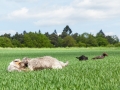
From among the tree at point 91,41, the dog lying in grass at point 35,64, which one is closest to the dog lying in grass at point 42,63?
the dog lying in grass at point 35,64

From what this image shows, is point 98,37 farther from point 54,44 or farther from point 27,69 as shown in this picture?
point 27,69

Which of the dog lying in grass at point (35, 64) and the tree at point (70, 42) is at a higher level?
the tree at point (70, 42)

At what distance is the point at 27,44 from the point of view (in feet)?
404

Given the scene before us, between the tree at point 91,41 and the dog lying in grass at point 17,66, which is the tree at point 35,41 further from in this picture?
the dog lying in grass at point 17,66

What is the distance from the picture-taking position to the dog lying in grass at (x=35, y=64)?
1072cm

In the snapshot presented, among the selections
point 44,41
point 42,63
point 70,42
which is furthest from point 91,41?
point 42,63

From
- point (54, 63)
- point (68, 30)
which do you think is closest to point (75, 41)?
point (68, 30)

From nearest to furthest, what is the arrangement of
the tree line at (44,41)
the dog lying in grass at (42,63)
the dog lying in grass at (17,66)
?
the dog lying in grass at (42,63), the dog lying in grass at (17,66), the tree line at (44,41)

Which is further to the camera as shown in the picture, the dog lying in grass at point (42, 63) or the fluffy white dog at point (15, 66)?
the fluffy white dog at point (15, 66)

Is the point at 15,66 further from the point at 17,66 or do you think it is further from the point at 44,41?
the point at 44,41

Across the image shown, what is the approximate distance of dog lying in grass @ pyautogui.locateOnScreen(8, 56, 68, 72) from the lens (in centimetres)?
1072

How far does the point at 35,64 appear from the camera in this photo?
1084cm

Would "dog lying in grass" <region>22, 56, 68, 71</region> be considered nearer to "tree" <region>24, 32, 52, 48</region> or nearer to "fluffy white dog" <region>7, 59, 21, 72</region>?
"fluffy white dog" <region>7, 59, 21, 72</region>

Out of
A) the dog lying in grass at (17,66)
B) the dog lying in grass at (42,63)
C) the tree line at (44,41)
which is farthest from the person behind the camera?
the tree line at (44,41)
